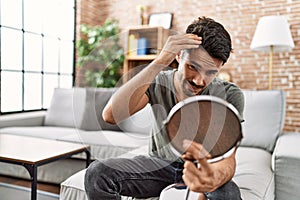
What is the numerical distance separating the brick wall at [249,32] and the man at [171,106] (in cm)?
257

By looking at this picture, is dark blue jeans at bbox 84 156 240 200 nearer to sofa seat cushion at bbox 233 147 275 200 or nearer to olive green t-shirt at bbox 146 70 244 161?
olive green t-shirt at bbox 146 70 244 161

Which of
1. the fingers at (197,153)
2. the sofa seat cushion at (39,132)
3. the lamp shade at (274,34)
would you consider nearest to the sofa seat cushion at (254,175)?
the fingers at (197,153)

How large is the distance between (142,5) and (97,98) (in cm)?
286

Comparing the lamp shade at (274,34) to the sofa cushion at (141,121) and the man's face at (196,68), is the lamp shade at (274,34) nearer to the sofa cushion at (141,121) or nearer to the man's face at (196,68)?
the sofa cushion at (141,121)

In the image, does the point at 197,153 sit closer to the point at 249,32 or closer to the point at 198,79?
the point at 198,79

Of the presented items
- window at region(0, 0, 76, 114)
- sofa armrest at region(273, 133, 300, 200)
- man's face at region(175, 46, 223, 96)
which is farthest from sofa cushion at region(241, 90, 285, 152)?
window at region(0, 0, 76, 114)

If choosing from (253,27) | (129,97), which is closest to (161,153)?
(129,97)

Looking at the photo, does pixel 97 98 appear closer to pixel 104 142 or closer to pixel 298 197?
pixel 104 142

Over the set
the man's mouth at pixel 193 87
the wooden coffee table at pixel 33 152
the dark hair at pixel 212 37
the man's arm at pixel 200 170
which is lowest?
the wooden coffee table at pixel 33 152

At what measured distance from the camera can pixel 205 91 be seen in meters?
0.96

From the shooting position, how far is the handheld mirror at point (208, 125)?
638mm

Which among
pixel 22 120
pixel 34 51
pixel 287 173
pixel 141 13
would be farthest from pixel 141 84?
pixel 141 13

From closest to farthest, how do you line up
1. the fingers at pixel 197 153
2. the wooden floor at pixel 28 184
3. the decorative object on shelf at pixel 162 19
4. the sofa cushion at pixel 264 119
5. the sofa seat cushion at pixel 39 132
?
the fingers at pixel 197 153, the sofa cushion at pixel 264 119, the wooden floor at pixel 28 184, the sofa seat cushion at pixel 39 132, the decorative object on shelf at pixel 162 19

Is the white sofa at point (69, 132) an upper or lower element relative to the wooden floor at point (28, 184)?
upper
